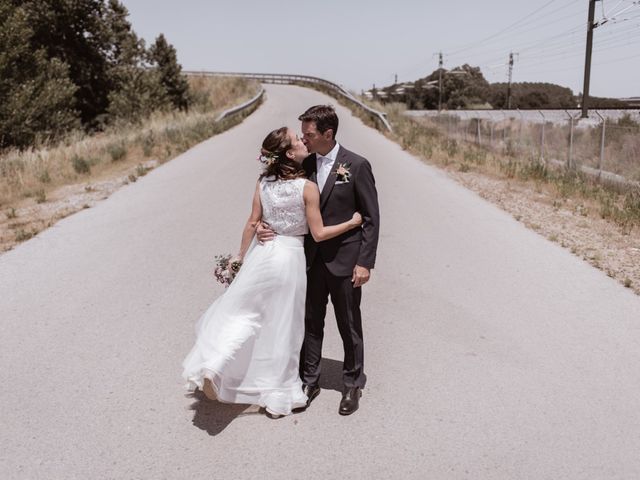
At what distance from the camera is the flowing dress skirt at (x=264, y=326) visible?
420 cm

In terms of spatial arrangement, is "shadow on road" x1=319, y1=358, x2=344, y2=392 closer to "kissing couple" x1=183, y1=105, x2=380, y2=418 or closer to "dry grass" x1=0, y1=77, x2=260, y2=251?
"kissing couple" x1=183, y1=105, x2=380, y2=418

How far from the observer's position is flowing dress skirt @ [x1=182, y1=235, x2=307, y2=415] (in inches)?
165

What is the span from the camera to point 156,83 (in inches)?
1563

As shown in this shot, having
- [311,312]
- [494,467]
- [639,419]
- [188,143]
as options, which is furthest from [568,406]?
[188,143]

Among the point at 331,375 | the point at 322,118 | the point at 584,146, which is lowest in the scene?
the point at 331,375

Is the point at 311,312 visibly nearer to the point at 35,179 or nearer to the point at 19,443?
the point at 19,443

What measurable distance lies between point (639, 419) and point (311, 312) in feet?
7.97

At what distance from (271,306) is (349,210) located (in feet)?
2.91

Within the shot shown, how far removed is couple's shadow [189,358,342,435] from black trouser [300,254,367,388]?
35 centimetres

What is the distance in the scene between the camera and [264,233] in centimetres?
429

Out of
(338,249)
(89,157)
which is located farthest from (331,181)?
(89,157)

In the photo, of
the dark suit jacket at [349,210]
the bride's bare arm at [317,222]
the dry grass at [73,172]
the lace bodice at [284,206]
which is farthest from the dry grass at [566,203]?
the dry grass at [73,172]

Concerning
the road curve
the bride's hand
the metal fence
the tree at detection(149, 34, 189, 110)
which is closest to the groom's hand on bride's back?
the bride's hand

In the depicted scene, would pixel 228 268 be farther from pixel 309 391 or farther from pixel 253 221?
pixel 309 391
